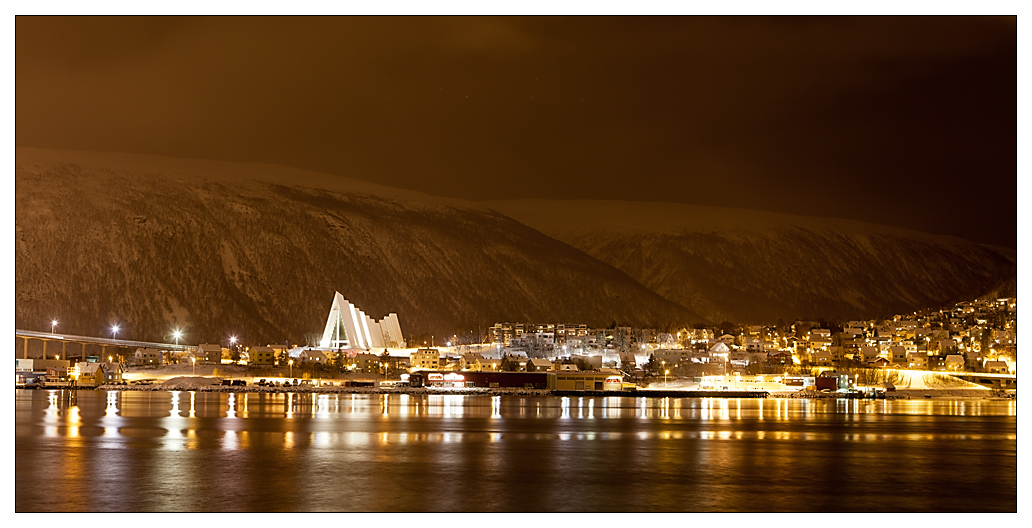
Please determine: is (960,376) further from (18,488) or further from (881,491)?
(18,488)

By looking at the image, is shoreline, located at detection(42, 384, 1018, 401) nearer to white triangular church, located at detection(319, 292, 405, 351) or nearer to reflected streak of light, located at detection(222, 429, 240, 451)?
white triangular church, located at detection(319, 292, 405, 351)

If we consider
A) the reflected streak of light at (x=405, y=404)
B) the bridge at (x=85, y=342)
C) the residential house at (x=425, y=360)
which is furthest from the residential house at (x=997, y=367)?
the bridge at (x=85, y=342)

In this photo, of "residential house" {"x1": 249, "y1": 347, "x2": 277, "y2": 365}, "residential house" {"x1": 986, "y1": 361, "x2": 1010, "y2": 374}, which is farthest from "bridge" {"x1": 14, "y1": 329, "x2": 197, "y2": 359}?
"residential house" {"x1": 986, "y1": 361, "x2": 1010, "y2": 374}

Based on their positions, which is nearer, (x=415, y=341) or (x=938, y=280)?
(x=415, y=341)

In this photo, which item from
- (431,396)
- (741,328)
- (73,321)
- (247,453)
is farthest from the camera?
(741,328)

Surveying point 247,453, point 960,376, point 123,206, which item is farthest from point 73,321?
point 247,453

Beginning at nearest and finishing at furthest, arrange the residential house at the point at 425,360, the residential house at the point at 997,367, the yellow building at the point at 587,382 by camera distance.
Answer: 1. the yellow building at the point at 587,382
2. the residential house at the point at 997,367
3. the residential house at the point at 425,360

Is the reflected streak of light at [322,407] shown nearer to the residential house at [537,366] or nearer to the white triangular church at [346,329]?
the residential house at [537,366]
